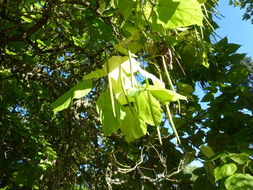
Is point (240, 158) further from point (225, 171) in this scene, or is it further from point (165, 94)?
point (165, 94)

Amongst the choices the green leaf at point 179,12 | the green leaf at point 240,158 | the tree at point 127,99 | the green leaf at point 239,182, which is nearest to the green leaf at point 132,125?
the tree at point 127,99

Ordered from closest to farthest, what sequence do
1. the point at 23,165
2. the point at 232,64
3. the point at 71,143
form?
the point at 71,143
the point at 232,64
the point at 23,165

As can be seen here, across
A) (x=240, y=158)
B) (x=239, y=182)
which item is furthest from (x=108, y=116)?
(x=240, y=158)

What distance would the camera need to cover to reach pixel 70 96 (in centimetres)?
56

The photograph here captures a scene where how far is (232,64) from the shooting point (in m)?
2.09

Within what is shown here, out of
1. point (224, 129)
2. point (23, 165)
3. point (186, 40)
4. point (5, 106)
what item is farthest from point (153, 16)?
point (5, 106)

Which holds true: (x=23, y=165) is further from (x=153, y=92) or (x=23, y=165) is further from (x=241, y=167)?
(x=153, y=92)

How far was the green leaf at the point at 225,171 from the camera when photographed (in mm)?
1130

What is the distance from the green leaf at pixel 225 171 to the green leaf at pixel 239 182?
4cm

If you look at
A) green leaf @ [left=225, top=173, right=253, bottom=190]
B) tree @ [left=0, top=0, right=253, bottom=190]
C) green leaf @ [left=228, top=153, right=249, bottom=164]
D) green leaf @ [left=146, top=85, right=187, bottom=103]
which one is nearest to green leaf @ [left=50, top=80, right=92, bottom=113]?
tree @ [left=0, top=0, right=253, bottom=190]

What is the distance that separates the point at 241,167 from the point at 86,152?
0.75 meters

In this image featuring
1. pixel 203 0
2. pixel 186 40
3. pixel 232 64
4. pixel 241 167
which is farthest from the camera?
pixel 232 64

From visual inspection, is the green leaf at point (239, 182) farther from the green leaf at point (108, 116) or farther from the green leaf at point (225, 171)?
the green leaf at point (108, 116)

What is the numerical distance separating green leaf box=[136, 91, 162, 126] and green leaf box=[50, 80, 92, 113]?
98 mm
